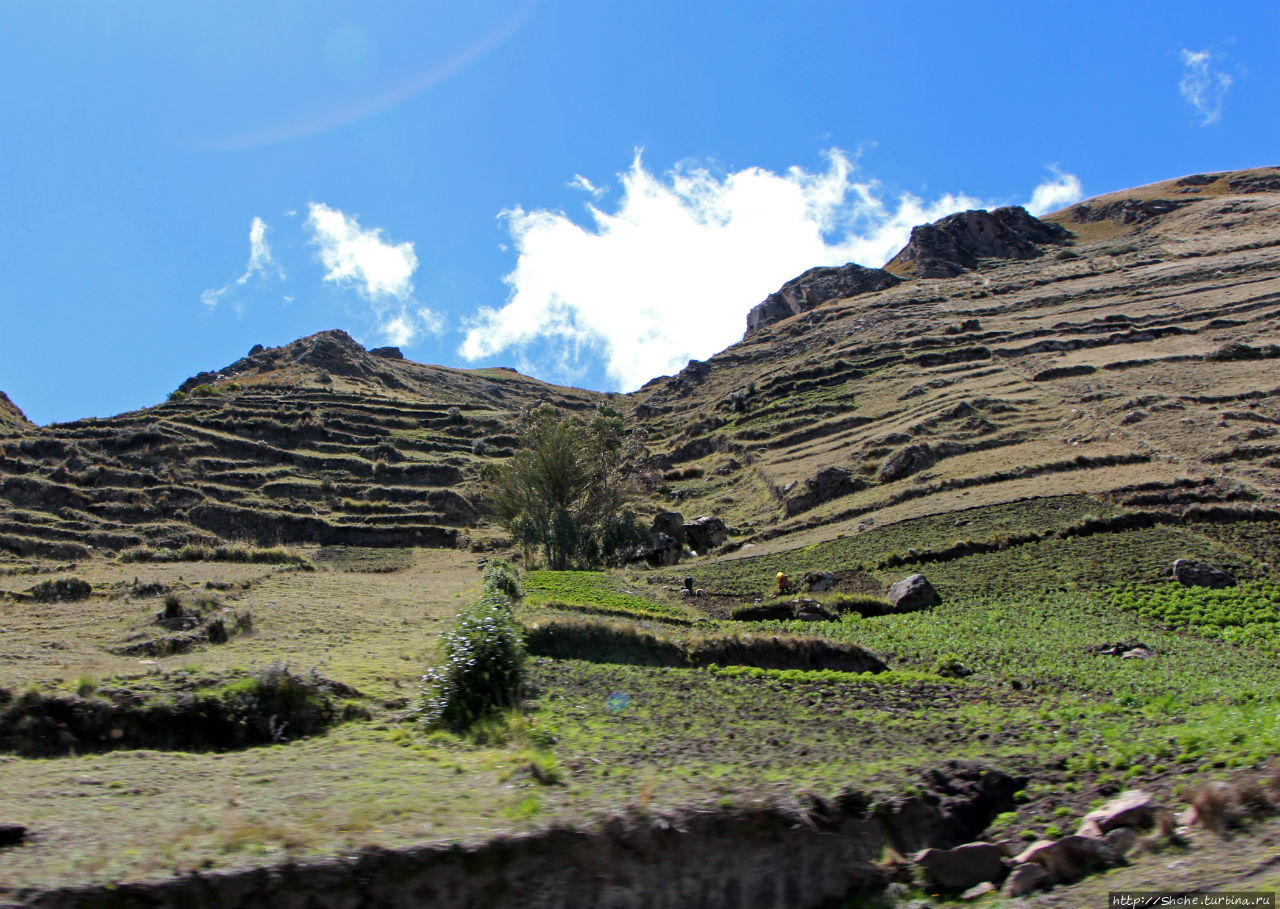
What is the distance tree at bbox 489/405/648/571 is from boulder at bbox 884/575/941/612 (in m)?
28.3

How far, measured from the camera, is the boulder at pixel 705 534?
6550 centimetres

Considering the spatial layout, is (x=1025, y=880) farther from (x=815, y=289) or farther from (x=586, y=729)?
(x=815, y=289)

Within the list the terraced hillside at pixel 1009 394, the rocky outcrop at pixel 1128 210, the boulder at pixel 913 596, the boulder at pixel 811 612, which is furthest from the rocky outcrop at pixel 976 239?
the boulder at pixel 811 612

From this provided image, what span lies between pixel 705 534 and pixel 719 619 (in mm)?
33011

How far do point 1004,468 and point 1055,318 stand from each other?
56.7 meters

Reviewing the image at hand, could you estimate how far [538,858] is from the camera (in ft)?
25.6

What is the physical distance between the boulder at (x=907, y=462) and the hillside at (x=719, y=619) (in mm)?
240

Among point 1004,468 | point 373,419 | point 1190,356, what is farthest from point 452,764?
point 373,419

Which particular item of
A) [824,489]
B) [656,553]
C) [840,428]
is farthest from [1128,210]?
[656,553]

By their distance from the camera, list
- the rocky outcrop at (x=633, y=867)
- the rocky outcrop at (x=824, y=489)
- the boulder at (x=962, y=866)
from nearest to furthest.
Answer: the rocky outcrop at (x=633, y=867) < the boulder at (x=962, y=866) < the rocky outcrop at (x=824, y=489)

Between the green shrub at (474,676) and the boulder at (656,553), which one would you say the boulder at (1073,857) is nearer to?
the green shrub at (474,676)

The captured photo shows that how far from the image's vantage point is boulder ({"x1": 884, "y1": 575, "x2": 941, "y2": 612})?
35031 millimetres

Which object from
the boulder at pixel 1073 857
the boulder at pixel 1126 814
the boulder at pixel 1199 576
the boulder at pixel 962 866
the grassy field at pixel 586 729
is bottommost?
the boulder at pixel 962 866

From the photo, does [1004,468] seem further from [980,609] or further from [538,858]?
[538,858]
